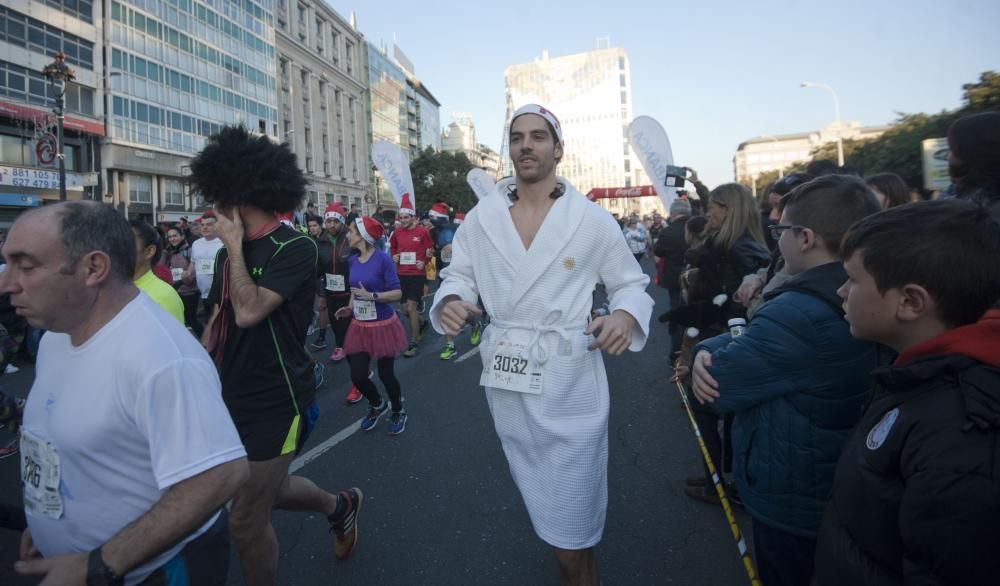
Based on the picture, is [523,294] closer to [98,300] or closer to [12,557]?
[98,300]

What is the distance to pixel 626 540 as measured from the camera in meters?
3.23

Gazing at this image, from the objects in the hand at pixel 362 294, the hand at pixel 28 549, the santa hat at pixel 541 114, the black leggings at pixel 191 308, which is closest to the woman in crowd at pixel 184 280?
the black leggings at pixel 191 308

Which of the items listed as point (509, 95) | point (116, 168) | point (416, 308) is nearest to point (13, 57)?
point (116, 168)

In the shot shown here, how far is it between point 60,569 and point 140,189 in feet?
140

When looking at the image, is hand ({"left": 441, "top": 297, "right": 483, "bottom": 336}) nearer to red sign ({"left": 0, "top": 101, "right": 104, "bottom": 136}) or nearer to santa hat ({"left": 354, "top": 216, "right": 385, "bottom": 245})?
santa hat ({"left": 354, "top": 216, "right": 385, "bottom": 245})

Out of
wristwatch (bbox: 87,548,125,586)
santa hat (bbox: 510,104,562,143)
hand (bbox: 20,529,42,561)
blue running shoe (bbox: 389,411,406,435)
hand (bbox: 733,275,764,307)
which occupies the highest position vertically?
santa hat (bbox: 510,104,562,143)

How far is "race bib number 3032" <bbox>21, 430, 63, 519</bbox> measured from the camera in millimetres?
1506

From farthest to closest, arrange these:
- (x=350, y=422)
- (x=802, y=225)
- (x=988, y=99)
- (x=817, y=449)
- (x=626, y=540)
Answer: (x=988, y=99)
(x=350, y=422)
(x=626, y=540)
(x=802, y=225)
(x=817, y=449)

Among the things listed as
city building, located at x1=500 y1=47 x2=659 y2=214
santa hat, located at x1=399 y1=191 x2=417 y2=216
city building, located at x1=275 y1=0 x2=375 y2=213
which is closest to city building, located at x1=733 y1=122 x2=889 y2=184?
city building, located at x1=500 y1=47 x2=659 y2=214

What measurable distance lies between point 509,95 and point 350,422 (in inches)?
4340

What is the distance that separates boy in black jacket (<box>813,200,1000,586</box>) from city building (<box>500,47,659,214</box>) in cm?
10322

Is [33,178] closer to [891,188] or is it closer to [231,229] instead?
[231,229]

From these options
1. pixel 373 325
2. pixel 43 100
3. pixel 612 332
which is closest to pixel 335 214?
pixel 373 325

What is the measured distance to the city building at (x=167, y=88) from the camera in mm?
35406
